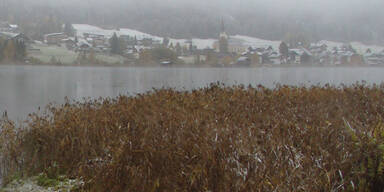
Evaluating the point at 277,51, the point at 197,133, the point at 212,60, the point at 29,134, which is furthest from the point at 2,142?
the point at 277,51

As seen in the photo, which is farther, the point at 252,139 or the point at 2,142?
the point at 2,142

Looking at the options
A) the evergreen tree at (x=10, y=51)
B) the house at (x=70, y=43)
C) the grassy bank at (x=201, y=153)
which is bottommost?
the grassy bank at (x=201, y=153)

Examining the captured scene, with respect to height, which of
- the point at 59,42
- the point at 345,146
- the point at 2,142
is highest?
the point at 59,42

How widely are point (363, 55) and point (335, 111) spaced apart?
4393 inches

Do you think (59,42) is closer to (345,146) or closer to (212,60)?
(212,60)

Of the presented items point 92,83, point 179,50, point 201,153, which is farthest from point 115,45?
point 201,153

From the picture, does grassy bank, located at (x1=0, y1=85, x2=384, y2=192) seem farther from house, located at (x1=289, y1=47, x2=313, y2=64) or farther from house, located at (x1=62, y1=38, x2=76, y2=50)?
house, located at (x1=62, y1=38, x2=76, y2=50)

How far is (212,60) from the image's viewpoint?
106 metres

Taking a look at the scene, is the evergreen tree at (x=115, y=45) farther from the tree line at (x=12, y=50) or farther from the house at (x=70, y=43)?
the tree line at (x=12, y=50)

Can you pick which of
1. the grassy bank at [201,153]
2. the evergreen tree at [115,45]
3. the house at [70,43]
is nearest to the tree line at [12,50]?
the house at [70,43]

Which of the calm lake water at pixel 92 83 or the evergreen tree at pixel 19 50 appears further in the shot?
the evergreen tree at pixel 19 50

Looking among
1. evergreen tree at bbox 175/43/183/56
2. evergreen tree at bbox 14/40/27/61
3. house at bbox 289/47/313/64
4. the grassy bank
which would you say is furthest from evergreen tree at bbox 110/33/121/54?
the grassy bank

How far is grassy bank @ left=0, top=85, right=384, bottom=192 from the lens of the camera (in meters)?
3.81

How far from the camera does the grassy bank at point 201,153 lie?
3.81m
